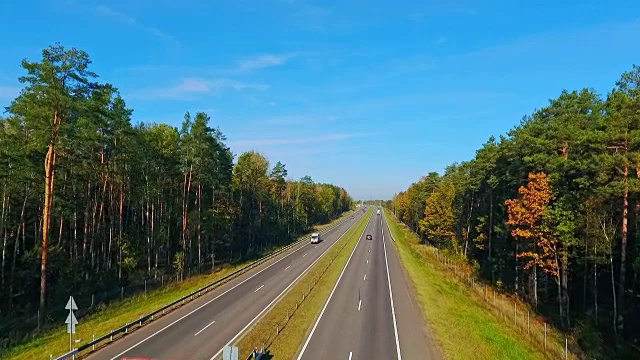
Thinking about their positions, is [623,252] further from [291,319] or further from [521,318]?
[291,319]

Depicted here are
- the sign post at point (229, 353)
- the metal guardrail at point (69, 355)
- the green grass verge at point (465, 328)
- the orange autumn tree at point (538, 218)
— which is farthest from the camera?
the orange autumn tree at point (538, 218)

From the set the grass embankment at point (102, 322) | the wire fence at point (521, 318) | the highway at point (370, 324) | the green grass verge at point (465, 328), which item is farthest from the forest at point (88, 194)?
the wire fence at point (521, 318)

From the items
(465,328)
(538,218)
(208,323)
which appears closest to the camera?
(208,323)

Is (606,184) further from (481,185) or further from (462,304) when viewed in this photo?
(481,185)

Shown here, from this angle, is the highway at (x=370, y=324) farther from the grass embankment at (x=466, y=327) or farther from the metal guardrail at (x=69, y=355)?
the metal guardrail at (x=69, y=355)

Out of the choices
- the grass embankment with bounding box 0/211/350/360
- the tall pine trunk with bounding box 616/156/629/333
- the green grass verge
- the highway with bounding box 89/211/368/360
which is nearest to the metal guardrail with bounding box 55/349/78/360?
the highway with bounding box 89/211/368/360

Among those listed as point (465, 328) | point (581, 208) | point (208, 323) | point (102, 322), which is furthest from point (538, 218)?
point (102, 322)

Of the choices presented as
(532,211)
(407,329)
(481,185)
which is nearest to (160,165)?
(407,329)
